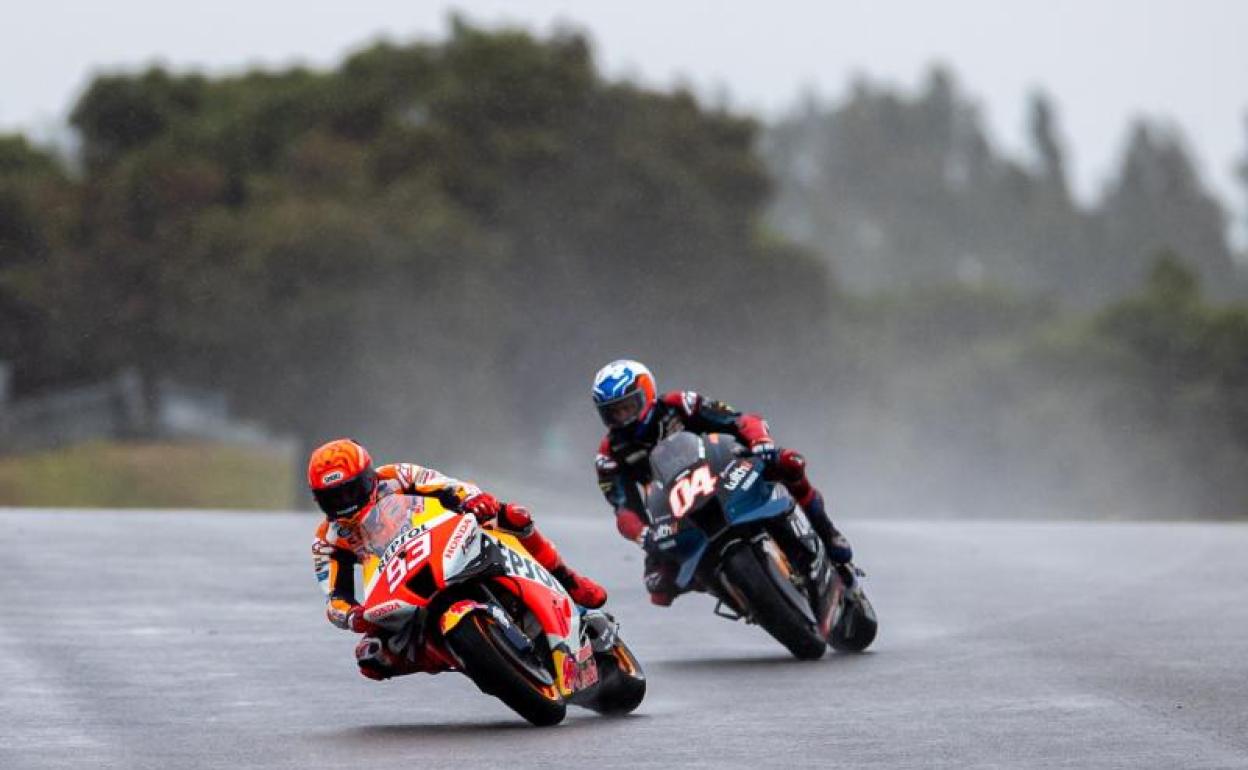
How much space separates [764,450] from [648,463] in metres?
0.63

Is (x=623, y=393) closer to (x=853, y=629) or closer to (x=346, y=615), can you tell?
(x=853, y=629)

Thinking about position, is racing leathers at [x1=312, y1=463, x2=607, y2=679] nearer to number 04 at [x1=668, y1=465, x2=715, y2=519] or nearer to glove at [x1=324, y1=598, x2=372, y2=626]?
glove at [x1=324, y1=598, x2=372, y2=626]

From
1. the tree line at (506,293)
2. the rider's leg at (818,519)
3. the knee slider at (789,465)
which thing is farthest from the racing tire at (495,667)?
the tree line at (506,293)

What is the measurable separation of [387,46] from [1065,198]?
387 feet

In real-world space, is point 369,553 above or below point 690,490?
below

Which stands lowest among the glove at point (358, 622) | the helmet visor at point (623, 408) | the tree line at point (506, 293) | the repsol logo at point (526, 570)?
the glove at point (358, 622)

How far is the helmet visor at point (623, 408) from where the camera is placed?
42.9ft

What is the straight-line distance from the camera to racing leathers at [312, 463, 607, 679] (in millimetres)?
10367

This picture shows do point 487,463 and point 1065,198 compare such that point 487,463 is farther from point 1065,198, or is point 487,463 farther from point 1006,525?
point 1065,198

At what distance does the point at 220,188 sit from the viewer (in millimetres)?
64625

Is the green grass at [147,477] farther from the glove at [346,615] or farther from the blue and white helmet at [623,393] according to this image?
the glove at [346,615]

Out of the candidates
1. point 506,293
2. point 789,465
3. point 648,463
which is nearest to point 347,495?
point 648,463

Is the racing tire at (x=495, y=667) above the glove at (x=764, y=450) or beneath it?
beneath

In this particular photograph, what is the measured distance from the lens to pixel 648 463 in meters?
13.3
